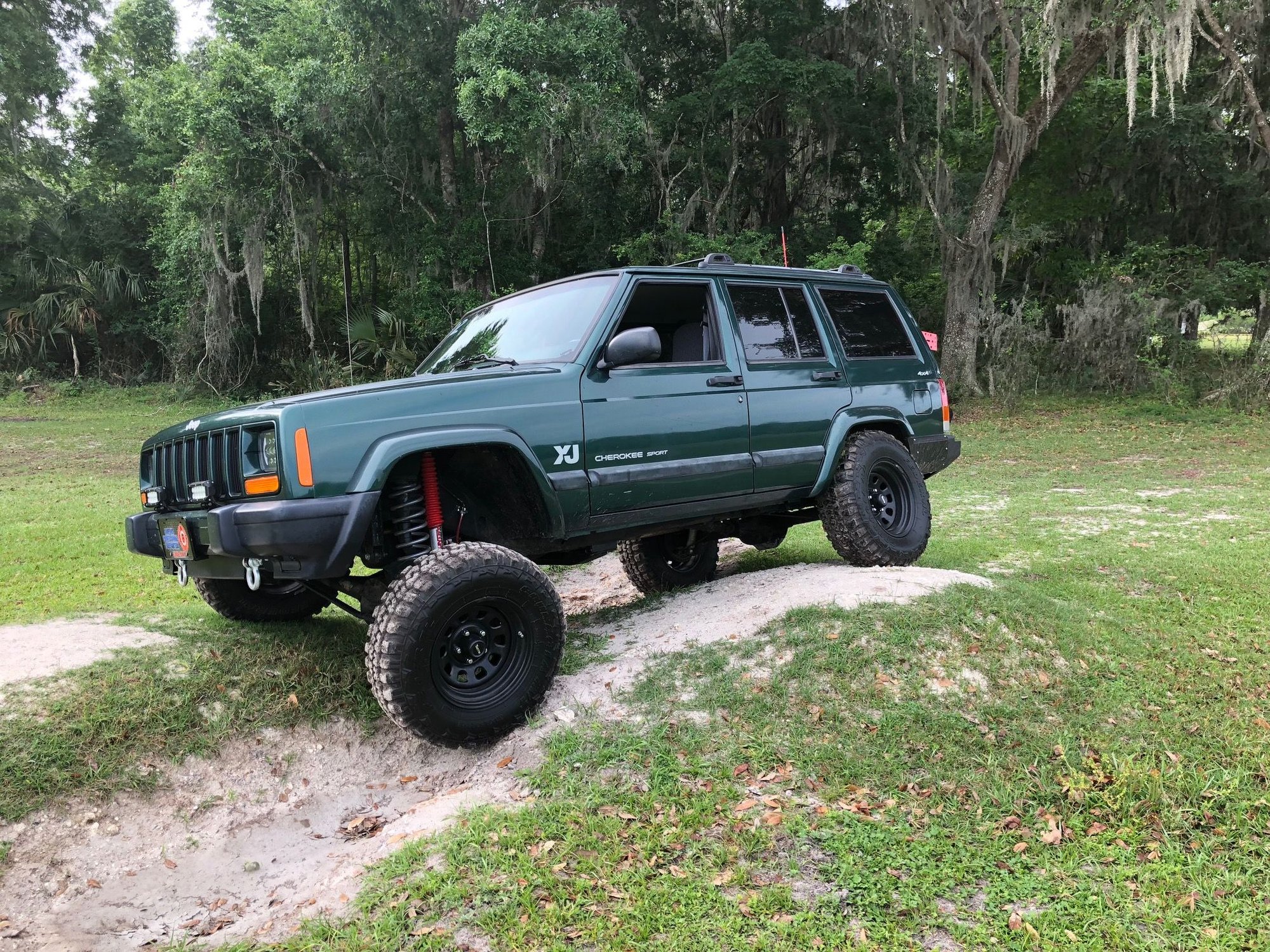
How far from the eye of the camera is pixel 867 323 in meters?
6.29

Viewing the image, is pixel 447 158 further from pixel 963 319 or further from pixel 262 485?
pixel 262 485

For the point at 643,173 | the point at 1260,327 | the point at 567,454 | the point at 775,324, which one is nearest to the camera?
the point at 567,454

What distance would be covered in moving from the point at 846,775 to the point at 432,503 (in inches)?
86.3

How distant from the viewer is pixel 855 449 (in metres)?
5.88

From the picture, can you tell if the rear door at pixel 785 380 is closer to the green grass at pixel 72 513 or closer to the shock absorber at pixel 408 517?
the shock absorber at pixel 408 517

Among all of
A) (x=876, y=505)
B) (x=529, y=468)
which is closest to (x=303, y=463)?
(x=529, y=468)

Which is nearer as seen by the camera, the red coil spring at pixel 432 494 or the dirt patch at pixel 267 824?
the dirt patch at pixel 267 824

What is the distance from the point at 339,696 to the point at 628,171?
652 inches

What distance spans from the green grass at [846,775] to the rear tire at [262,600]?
0.37 ft

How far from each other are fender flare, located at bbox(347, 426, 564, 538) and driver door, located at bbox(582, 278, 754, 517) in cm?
25

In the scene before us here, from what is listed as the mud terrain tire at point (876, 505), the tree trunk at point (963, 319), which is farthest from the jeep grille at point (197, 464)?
the tree trunk at point (963, 319)

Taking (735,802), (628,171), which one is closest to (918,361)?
(735,802)

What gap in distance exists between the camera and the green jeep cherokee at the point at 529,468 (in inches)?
147

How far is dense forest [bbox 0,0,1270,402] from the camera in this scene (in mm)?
17422
